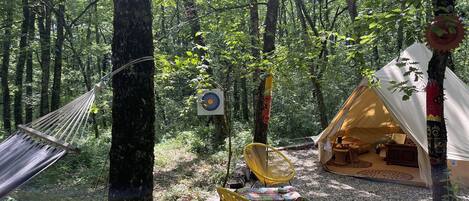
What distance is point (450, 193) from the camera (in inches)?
105

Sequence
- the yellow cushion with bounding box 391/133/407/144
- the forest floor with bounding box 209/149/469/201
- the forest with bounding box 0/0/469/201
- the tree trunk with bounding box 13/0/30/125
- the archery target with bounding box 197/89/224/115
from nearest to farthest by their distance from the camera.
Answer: the forest with bounding box 0/0/469/201 < the archery target with bounding box 197/89/224/115 < the forest floor with bounding box 209/149/469/201 < the yellow cushion with bounding box 391/133/407/144 < the tree trunk with bounding box 13/0/30/125

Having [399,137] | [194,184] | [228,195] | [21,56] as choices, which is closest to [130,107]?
[228,195]

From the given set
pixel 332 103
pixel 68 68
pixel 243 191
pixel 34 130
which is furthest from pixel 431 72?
pixel 68 68

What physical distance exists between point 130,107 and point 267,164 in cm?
283

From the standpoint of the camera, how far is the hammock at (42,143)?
8.21ft

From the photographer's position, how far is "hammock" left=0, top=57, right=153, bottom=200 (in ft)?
8.21

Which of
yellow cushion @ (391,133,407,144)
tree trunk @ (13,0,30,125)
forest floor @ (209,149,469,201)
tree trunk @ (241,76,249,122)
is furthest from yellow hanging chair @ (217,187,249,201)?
tree trunk @ (241,76,249,122)

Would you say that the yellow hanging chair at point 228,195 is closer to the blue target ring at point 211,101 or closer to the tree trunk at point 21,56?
the blue target ring at point 211,101

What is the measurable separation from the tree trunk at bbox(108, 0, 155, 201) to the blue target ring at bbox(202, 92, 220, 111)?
1.88m

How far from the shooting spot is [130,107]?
2.78 metres

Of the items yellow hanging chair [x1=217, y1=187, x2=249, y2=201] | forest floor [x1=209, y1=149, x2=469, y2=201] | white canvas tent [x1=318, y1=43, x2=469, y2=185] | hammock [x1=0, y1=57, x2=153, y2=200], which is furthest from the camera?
white canvas tent [x1=318, y1=43, x2=469, y2=185]

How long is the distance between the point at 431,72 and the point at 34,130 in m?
2.98

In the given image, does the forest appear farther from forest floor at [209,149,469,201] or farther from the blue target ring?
the blue target ring

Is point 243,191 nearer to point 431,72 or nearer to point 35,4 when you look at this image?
point 431,72
